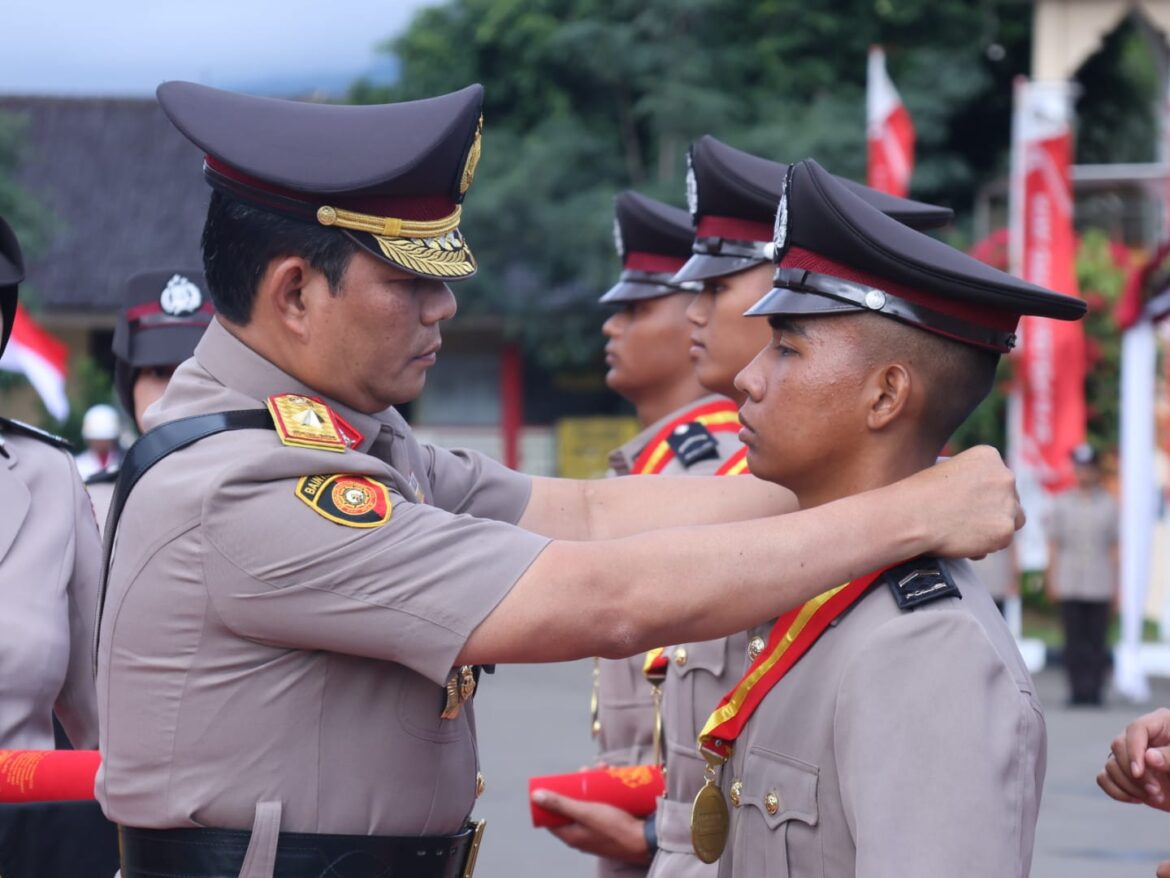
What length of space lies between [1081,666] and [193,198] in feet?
63.5

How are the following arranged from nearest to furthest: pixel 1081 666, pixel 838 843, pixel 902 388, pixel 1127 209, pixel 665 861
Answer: pixel 838 843, pixel 902 388, pixel 665 861, pixel 1081 666, pixel 1127 209

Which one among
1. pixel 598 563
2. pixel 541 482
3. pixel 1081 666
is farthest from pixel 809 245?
pixel 1081 666

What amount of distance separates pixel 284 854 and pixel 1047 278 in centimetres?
1135

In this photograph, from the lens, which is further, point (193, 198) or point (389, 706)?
point (193, 198)

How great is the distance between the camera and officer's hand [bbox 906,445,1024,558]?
226 centimetres

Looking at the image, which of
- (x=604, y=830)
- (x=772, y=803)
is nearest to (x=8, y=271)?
(x=604, y=830)

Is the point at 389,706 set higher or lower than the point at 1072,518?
higher

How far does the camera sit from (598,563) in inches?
89.1

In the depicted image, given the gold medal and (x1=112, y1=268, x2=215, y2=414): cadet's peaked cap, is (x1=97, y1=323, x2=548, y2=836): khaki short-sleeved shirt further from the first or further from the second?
(x1=112, y1=268, x2=215, y2=414): cadet's peaked cap

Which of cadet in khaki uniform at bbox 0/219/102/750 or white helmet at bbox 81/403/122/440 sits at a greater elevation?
cadet in khaki uniform at bbox 0/219/102/750

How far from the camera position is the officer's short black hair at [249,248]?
2396 mm

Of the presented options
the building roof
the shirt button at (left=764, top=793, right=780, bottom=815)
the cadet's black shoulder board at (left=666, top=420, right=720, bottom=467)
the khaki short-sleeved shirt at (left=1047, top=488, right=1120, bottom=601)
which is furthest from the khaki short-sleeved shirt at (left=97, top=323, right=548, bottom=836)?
the building roof

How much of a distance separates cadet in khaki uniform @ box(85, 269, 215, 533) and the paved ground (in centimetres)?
315

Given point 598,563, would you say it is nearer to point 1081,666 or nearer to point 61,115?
point 1081,666
